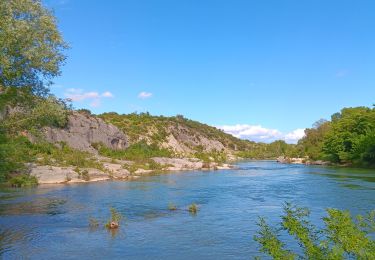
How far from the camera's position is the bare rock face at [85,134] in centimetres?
6859

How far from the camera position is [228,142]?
17162cm

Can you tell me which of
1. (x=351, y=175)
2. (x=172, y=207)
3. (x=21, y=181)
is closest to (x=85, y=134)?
(x=21, y=181)

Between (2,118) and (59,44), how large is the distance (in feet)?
12.5

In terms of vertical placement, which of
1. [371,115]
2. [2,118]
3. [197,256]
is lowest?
[197,256]

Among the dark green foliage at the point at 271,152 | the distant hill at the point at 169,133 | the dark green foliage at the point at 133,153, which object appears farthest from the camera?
the dark green foliage at the point at 271,152

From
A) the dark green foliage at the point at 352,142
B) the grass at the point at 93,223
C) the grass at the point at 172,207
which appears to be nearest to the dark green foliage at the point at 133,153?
the dark green foliage at the point at 352,142

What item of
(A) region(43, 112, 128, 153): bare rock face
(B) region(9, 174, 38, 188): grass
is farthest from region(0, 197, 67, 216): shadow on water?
(A) region(43, 112, 128, 153): bare rock face

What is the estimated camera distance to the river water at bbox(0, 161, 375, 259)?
752 inches

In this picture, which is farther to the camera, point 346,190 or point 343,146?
point 343,146

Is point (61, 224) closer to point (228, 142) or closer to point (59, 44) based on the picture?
point (59, 44)

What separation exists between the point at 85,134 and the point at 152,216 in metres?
51.8

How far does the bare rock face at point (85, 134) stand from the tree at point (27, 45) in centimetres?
4902

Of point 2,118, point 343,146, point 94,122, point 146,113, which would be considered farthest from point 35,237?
point 146,113

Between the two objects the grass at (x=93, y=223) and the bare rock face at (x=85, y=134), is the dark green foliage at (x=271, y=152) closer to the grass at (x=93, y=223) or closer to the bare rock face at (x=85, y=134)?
the bare rock face at (x=85, y=134)
